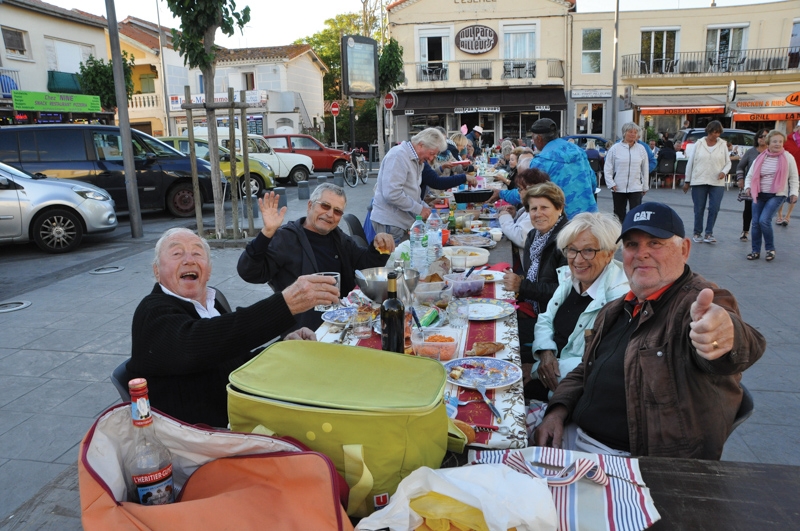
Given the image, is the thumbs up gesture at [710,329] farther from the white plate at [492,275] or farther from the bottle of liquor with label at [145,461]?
the white plate at [492,275]

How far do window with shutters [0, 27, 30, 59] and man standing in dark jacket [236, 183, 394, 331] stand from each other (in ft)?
70.9

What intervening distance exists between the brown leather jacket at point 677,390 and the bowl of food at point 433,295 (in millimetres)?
1254

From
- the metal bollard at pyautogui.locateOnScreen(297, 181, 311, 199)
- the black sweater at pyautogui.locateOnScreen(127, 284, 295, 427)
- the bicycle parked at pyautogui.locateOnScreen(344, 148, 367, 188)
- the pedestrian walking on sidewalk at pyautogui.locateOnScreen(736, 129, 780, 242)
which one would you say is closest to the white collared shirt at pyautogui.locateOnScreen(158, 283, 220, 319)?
the black sweater at pyautogui.locateOnScreen(127, 284, 295, 427)

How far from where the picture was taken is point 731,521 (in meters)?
1.46

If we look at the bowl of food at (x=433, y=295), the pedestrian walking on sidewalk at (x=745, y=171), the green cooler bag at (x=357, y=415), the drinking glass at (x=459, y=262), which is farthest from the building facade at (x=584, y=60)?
the green cooler bag at (x=357, y=415)

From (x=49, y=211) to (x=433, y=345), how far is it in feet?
28.9

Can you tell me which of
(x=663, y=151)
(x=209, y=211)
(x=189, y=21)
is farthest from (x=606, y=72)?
(x=189, y=21)

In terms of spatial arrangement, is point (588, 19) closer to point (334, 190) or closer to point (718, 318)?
point (334, 190)

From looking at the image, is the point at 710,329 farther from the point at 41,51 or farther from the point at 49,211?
the point at 41,51

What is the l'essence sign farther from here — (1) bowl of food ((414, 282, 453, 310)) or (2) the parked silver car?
(1) bowl of food ((414, 282, 453, 310))

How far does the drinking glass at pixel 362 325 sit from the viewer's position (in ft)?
9.50

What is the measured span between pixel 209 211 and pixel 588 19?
22.1 meters

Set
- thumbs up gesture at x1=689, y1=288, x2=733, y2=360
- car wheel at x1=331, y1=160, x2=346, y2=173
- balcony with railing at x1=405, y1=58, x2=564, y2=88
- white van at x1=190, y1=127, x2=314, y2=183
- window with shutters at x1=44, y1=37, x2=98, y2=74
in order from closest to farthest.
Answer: thumbs up gesture at x1=689, y1=288, x2=733, y2=360 < white van at x1=190, y1=127, x2=314, y2=183 < window with shutters at x1=44, y1=37, x2=98, y2=74 < car wheel at x1=331, y1=160, x2=346, y2=173 < balcony with railing at x1=405, y1=58, x2=564, y2=88

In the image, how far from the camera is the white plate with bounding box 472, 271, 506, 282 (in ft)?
13.0
